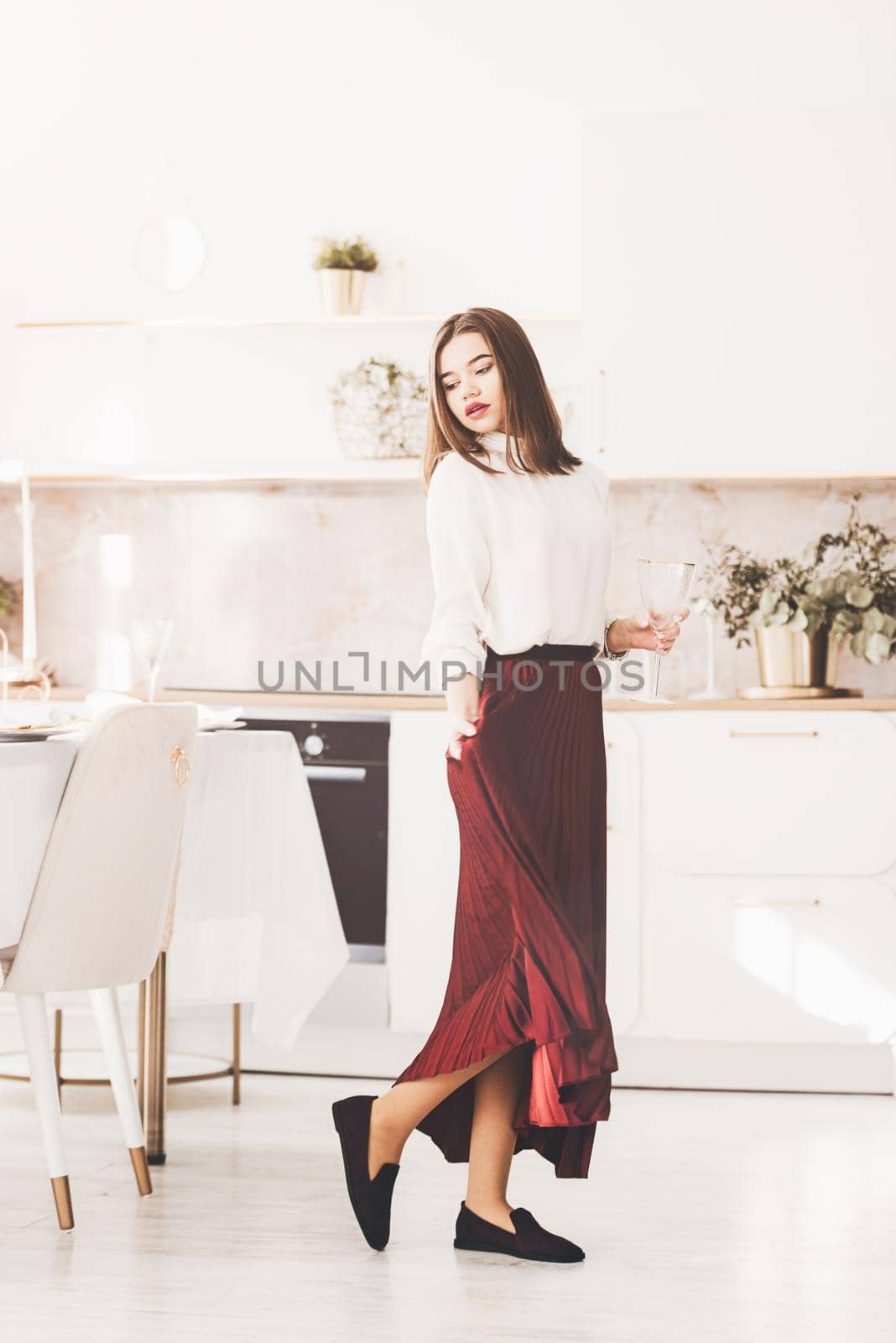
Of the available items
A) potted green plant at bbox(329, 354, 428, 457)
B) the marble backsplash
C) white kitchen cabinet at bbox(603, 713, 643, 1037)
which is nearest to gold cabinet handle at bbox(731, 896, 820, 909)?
white kitchen cabinet at bbox(603, 713, 643, 1037)

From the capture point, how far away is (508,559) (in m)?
2.10

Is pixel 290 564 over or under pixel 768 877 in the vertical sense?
over

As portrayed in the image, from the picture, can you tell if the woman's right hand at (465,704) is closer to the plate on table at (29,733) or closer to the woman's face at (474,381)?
the woman's face at (474,381)

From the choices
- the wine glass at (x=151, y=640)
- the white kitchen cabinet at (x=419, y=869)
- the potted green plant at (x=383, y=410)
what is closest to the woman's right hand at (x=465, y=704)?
the wine glass at (x=151, y=640)

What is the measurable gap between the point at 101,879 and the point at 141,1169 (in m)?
0.57

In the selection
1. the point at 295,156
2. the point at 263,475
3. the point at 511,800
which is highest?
the point at 295,156

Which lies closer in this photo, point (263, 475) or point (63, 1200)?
point (63, 1200)

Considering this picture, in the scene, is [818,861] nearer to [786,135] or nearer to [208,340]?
[786,135]

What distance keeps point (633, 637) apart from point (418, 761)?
1.22m

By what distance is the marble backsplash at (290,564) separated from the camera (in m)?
3.92

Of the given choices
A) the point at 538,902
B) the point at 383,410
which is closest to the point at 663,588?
the point at 538,902

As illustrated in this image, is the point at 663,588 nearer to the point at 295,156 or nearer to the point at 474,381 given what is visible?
the point at 474,381

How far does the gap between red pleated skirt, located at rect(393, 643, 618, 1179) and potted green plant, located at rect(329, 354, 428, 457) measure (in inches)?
67.5

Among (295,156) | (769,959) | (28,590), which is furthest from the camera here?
(295,156)
